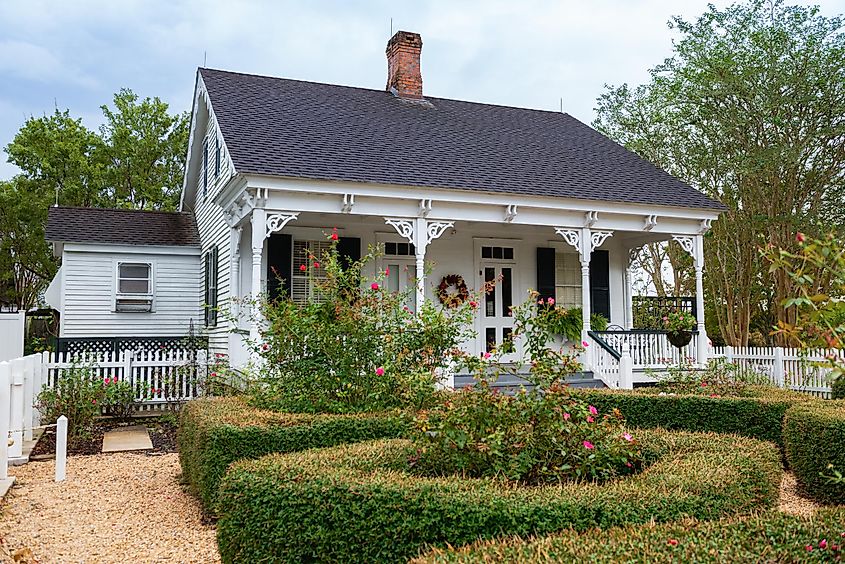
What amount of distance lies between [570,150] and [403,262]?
16.7ft

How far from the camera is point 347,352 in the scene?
7.33m

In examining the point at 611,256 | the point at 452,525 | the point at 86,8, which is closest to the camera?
Result: the point at 452,525

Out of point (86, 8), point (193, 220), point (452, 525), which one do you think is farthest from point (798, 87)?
point (86, 8)

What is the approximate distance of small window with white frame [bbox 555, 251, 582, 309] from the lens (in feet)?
51.2

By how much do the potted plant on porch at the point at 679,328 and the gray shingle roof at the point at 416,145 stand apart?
2.27 metres

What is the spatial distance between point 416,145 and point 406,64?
413cm

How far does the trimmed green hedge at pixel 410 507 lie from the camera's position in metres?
3.77

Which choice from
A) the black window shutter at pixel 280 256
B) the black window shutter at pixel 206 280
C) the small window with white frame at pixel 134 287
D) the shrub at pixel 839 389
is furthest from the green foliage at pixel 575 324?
the small window with white frame at pixel 134 287

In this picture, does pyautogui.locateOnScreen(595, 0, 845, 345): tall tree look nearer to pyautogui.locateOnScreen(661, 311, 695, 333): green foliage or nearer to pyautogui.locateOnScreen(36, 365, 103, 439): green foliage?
pyautogui.locateOnScreen(661, 311, 695, 333): green foliage

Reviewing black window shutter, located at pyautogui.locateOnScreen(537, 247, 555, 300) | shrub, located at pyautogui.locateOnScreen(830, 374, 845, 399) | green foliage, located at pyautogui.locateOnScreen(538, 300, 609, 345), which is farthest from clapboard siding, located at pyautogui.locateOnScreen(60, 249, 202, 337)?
shrub, located at pyautogui.locateOnScreen(830, 374, 845, 399)

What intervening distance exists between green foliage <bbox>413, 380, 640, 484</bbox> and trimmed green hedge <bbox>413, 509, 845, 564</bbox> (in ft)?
3.73

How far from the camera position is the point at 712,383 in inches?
437

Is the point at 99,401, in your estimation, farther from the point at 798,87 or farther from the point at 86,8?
the point at 798,87

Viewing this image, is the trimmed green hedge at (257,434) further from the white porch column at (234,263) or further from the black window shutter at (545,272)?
the black window shutter at (545,272)
